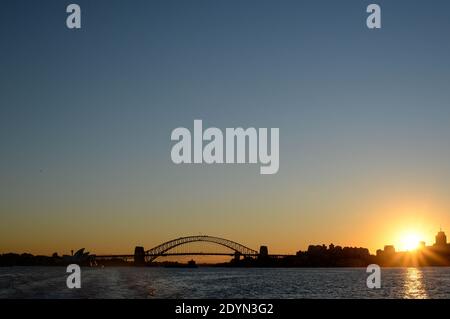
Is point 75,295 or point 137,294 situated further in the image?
point 137,294
